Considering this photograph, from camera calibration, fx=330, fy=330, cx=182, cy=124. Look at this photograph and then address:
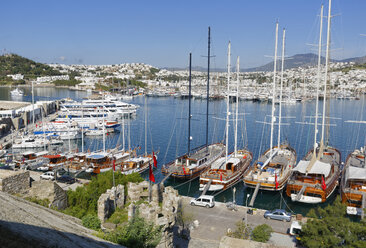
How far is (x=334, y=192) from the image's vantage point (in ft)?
71.7

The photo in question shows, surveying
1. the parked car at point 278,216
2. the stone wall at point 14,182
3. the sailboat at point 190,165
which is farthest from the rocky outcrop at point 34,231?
the sailboat at point 190,165

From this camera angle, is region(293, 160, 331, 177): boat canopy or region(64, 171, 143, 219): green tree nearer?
region(64, 171, 143, 219): green tree

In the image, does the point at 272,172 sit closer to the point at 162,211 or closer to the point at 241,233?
the point at 241,233

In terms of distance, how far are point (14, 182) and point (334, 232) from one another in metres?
10.8

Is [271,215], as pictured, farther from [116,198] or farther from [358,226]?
[116,198]

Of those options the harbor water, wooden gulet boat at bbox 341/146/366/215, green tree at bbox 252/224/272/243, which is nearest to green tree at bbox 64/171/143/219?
green tree at bbox 252/224/272/243

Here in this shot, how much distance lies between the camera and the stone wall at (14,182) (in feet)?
37.1

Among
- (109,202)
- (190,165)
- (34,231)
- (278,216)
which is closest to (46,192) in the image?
(109,202)

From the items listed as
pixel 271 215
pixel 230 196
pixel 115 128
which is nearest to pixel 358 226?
pixel 271 215

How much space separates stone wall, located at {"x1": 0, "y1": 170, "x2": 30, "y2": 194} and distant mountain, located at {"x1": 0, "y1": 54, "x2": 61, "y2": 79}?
158575 millimetres

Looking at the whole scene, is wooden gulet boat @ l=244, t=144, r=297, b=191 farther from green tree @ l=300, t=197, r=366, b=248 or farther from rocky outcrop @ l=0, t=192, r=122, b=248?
rocky outcrop @ l=0, t=192, r=122, b=248

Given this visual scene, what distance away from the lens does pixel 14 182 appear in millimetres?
11688

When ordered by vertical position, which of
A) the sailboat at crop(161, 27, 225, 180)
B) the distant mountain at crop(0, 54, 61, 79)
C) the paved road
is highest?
the distant mountain at crop(0, 54, 61, 79)

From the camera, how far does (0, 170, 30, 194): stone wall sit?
11295 mm
